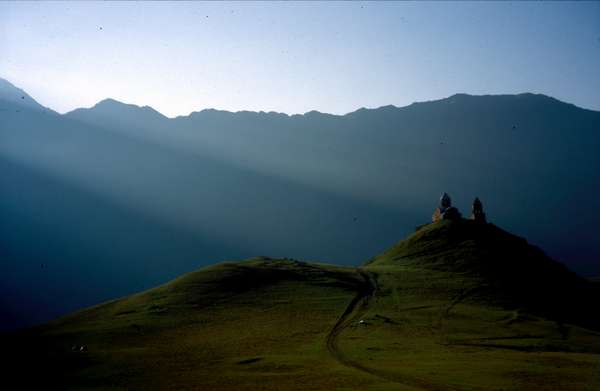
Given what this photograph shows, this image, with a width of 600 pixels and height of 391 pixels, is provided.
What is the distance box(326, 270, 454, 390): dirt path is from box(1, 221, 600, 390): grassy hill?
210 millimetres

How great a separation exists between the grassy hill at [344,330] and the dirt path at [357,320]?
0.21 metres

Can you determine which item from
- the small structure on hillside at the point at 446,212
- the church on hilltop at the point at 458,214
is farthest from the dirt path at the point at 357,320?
the church on hilltop at the point at 458,214

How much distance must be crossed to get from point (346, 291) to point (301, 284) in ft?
21.7

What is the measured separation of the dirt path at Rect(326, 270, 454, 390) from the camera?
3043cm

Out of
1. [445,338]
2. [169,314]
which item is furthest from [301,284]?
[445,338]

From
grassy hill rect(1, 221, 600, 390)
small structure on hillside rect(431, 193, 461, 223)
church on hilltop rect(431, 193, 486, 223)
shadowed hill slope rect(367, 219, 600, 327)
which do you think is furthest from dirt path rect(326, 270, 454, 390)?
church on hilltop rect(431, 193, 486, 223)

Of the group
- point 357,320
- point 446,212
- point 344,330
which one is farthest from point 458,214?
point 344,330

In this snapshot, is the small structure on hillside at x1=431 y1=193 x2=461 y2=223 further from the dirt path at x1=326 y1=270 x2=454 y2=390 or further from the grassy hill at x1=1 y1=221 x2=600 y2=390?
the dirt path at x1=326 y1=270 x2=454 y2=390

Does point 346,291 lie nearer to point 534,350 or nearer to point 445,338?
point 445,338

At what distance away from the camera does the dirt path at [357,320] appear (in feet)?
99.8

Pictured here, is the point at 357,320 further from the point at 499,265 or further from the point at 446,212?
the point at 446,212

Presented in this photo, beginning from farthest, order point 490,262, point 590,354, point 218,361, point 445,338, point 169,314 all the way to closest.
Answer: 1. point 490,262
2. point 169,314
3. point 445,338
4. point 590,354
5. point 218,361

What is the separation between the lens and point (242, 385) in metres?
31.2

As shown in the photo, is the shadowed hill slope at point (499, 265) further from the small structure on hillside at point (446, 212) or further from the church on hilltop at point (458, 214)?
the small structure on hillside at point (446, 212)
